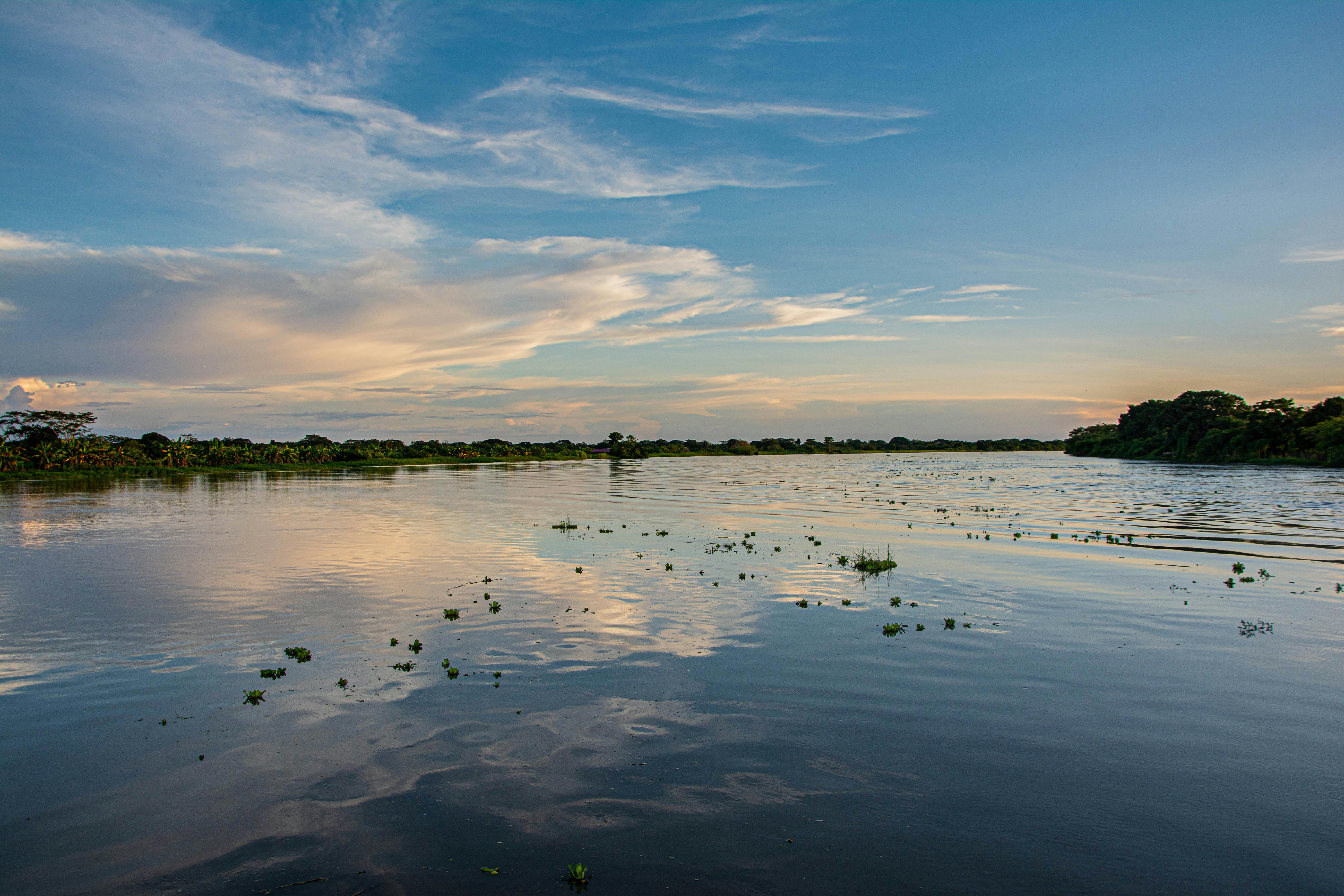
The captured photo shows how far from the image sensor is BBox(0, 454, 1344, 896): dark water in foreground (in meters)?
7.83

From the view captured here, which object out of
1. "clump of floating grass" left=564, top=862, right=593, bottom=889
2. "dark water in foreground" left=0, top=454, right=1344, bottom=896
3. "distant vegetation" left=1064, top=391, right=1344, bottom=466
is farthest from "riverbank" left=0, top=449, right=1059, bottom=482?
"distant vegetation" left=1064, top=391, right=1344, bottom=466

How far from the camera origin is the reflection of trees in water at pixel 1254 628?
16.9m

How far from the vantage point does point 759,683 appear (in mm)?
13414

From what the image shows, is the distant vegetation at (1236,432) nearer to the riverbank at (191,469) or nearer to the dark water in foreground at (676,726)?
the dark water in foreground at (676,726)

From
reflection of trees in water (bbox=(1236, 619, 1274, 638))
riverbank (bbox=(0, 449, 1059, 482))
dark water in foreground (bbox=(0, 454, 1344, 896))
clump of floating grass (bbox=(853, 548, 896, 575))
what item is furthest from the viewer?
riverbank (bbox=(0, 449, 1059, 482))

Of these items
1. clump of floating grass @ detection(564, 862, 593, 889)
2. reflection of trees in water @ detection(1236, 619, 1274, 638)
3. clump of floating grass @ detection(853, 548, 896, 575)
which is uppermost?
clump of floating grass @ detection(853, 548, 896, 575)

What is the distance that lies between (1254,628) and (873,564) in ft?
34.5

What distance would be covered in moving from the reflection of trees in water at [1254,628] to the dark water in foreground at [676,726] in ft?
0.32

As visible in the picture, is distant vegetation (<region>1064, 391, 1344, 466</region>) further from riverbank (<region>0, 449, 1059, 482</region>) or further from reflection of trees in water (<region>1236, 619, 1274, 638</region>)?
riverbank (<region>0, 449, 1059, 482</region>)

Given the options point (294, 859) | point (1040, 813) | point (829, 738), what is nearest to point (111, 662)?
point (294, 859)

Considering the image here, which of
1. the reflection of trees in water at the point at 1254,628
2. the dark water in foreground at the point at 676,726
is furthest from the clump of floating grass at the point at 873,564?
the reflection of trees in water at the point at 1254,628

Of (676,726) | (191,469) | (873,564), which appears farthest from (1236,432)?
(191,469)

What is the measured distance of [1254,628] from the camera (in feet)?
57.0

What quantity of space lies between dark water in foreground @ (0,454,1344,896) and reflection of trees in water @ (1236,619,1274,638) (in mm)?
99
